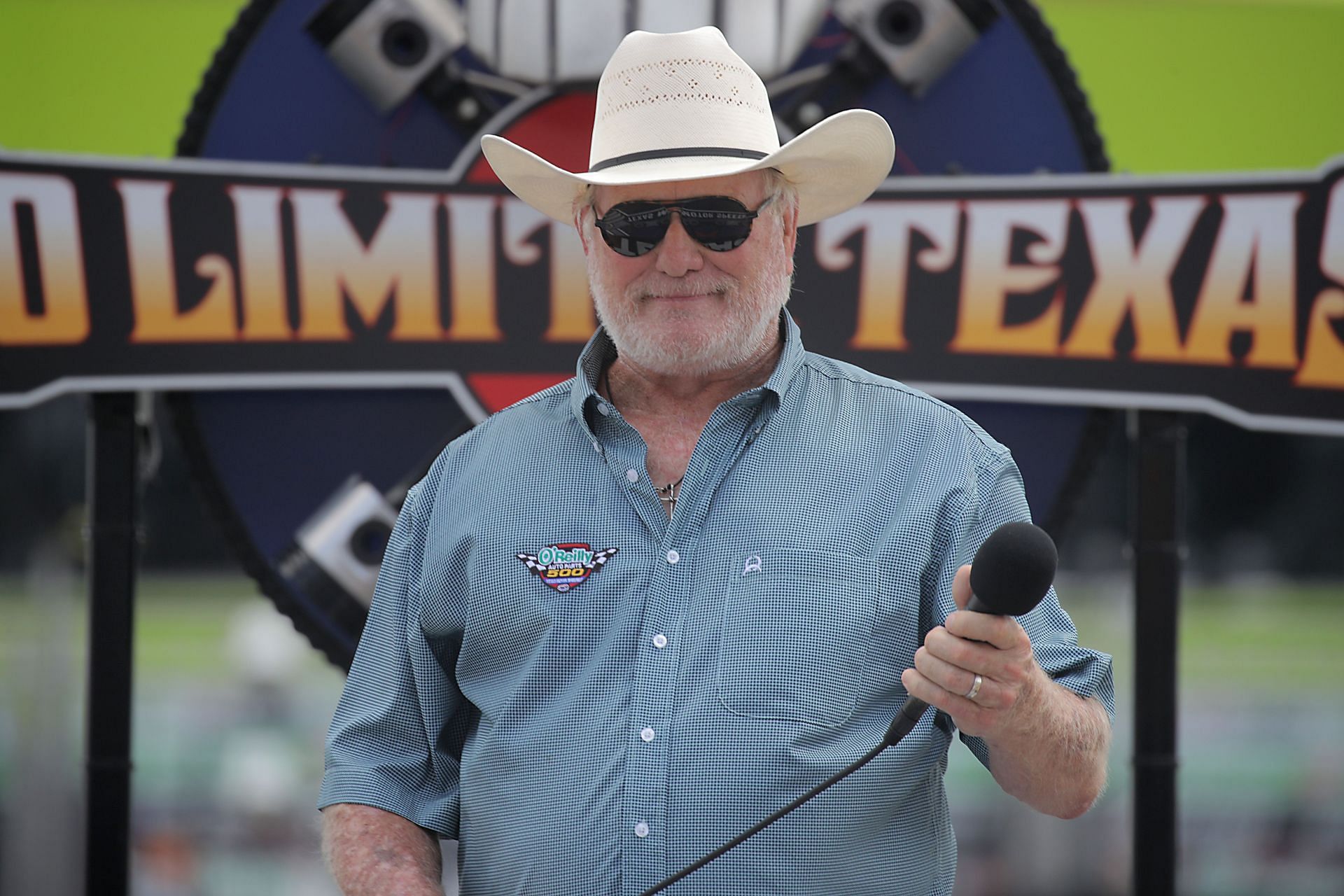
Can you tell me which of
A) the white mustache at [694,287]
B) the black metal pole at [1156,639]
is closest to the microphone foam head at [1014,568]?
the white mustache at [694,287]

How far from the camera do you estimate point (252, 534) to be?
365cm

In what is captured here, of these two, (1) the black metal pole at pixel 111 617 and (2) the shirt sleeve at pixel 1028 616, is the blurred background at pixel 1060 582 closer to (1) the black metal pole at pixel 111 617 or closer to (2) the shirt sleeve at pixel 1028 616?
(1) the black metal pole at pixel 111 617

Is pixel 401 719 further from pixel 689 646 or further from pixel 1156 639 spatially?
pixel 1156 639

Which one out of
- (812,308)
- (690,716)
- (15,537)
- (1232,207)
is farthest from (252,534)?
(15,537)

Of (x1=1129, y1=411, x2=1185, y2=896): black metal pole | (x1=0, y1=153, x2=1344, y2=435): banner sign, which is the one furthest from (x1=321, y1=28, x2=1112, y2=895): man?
(x1=1129, y1=411, x2=1185, y2=896): black metal pole

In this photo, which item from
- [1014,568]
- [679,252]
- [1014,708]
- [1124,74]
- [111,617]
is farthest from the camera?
[1124,74]

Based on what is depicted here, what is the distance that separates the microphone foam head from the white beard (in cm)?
67

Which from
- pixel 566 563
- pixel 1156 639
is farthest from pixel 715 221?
pixel 1156 639

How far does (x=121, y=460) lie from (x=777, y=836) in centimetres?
228

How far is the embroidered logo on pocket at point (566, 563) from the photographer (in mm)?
1966

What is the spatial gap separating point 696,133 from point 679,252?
0.19 meters

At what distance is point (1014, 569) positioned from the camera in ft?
4.78

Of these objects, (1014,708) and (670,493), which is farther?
(670,493)

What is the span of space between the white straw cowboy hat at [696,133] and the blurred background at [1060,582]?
1.70 meters
